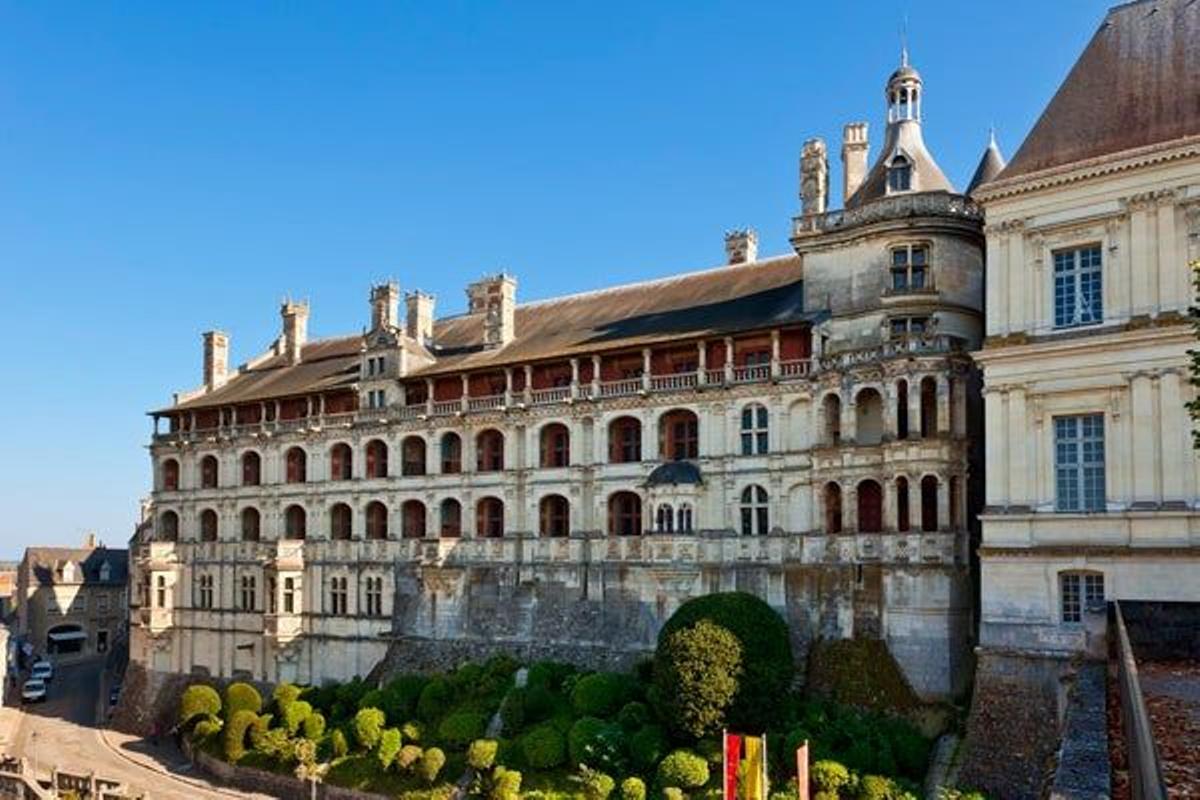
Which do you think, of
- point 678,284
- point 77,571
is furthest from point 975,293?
point 77,571

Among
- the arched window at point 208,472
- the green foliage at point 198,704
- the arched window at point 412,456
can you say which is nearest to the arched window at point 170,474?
the arched window at point 208,472

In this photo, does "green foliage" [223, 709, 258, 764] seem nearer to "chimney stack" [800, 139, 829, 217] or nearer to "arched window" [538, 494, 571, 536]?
"arched window" [538, 494, 571, 536]

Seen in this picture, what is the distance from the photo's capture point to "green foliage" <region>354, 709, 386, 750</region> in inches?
1641

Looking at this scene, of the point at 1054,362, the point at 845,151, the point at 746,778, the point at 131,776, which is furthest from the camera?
the point at 131,776

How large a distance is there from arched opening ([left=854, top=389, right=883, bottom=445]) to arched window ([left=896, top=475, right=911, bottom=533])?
77.0 inches

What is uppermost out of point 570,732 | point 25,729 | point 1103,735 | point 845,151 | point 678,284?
point 845,151

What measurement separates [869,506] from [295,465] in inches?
1241

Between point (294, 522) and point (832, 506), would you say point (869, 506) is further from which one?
point (294, 522)

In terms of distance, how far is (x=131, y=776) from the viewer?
47406mm

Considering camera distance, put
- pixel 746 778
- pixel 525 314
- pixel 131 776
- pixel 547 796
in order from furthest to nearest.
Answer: pixel 525 314 → pixel 131 776 → pixel 547 796 → pixel 746 778

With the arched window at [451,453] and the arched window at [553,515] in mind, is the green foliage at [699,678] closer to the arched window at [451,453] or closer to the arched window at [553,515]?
the arched window at [553,515]

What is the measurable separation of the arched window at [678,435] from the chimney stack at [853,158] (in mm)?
10678

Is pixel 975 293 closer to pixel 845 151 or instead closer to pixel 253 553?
pixel 845 151

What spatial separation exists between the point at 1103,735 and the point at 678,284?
3655 centimetres
